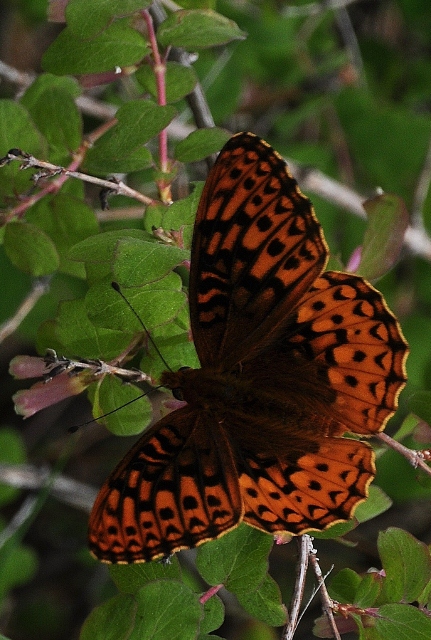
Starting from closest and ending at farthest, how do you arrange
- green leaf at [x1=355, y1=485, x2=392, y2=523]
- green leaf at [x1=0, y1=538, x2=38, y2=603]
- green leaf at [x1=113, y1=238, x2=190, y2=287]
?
green leaf at [x1=113, y1=238, x2=190, y2=287] < green leaf at [x1=355, y1=485, x2=392, y2=523] < green leaf at [x1=0, y1=538, x2=38, y2=603]

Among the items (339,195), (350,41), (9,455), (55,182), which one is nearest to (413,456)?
(55,182)

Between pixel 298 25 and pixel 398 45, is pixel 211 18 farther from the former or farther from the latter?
pixel 398 45

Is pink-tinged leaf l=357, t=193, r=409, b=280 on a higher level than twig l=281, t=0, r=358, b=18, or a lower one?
lower

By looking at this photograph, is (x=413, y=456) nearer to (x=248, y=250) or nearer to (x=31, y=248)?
(x=248, y=250)

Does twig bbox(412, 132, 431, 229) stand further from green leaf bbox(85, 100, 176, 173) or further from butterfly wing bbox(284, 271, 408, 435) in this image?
green leaf bbox(85, 100, 176, 173)

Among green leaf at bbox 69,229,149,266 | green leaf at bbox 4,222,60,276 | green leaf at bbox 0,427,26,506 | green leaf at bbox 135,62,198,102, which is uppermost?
Answer: green leaf at bbox 135,62,198,102

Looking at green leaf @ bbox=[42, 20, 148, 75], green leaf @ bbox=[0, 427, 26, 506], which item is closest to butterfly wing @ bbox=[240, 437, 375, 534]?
green leaf @ bbox=[42, 20, 148, 75]

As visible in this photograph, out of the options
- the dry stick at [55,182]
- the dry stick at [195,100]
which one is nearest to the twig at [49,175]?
A: the dry stick at [55,182]
